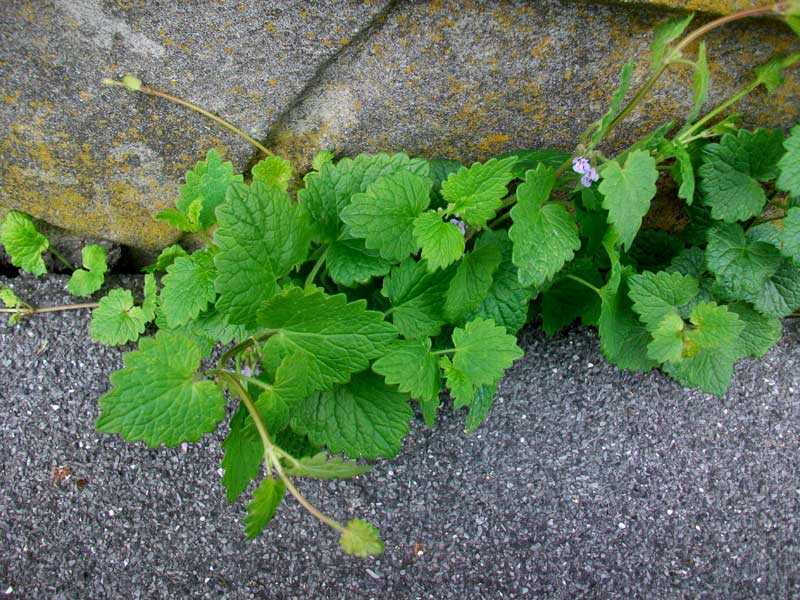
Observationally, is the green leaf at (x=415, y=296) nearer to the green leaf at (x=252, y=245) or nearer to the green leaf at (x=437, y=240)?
the green leaf at (x=437, y=240)

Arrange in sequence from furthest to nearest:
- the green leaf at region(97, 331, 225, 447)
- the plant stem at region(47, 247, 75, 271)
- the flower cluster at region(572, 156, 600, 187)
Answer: the plant stem at region(47, 247, 75, 271) → the flower cluster at region(572, 156, 600, 187) → the green leaf at region(97, 331, 225, 447)

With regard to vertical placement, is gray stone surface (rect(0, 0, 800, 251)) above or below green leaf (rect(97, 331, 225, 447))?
above

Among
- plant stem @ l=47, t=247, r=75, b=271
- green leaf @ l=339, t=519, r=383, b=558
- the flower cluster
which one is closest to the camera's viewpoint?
green leaf @ l=339, t=519, r=383, b=558

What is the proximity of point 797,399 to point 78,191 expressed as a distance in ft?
6.23

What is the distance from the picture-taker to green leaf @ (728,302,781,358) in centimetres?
160

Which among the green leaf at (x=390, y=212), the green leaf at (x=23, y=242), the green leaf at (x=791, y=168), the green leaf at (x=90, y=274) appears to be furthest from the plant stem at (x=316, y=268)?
the green leaf at (x=791, y=168)

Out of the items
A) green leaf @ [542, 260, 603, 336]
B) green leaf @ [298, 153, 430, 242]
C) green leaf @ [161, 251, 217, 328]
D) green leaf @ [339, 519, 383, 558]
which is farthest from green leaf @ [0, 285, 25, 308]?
green leaf @ [542, 260, 603, 336]

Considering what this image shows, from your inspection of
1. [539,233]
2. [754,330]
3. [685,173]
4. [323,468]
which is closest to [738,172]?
[685,173]

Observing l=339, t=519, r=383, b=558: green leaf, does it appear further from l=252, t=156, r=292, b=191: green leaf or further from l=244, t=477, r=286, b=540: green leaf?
l=252, t=156, r=292, b=191: green leaf

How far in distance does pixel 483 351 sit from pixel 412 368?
0.15 m

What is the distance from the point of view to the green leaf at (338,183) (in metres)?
1.39

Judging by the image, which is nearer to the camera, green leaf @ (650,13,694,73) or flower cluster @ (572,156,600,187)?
green leaf @ (650,13,694,73)

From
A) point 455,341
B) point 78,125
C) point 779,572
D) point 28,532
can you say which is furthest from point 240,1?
point 779,572

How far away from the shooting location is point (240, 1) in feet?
4.42
